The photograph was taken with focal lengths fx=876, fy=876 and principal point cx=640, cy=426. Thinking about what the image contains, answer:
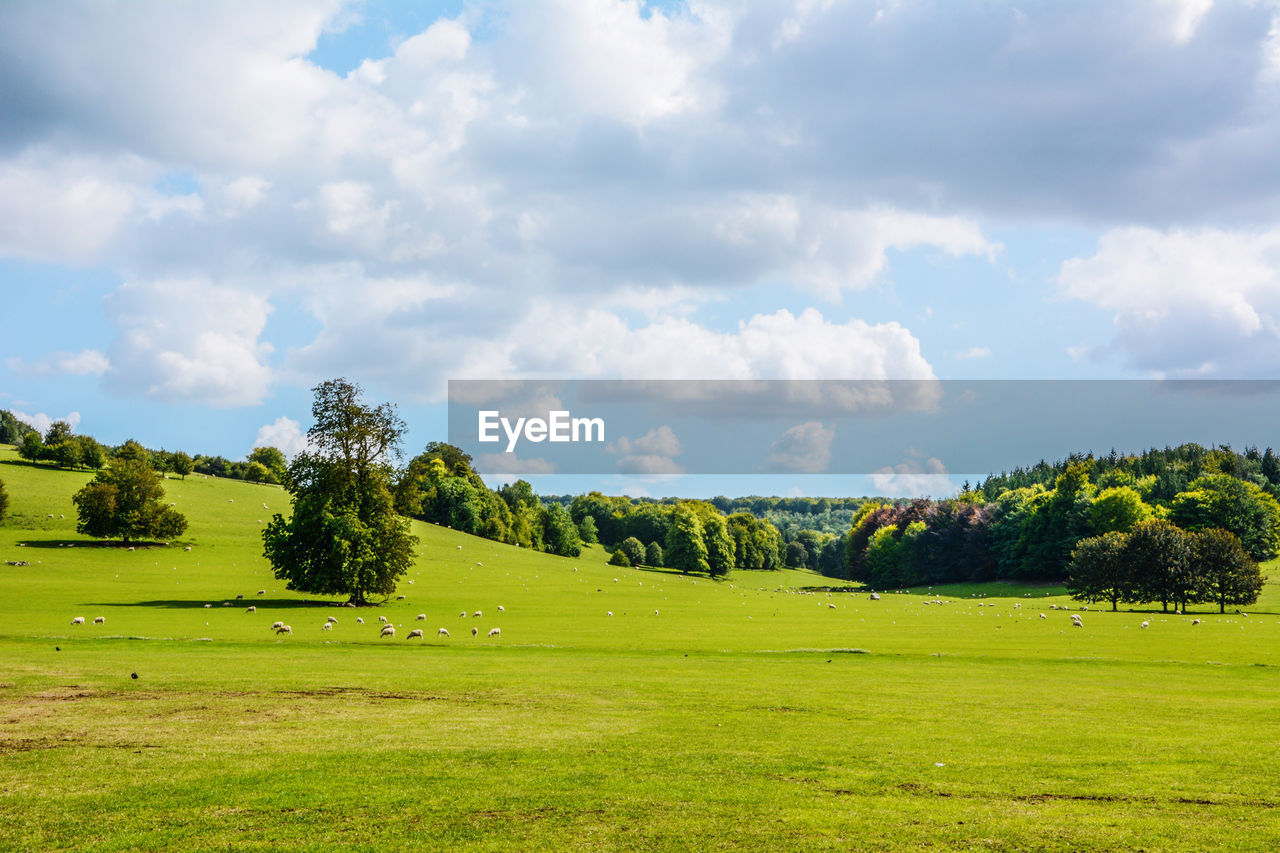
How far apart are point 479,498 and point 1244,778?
147 m

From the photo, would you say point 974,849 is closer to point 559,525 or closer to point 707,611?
point 707,611

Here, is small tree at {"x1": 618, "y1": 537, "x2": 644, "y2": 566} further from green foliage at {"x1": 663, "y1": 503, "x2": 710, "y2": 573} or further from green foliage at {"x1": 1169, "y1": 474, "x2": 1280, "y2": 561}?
green foliage at {"x1": 1169, "y1": 474, "x2": 1280, "y2": 561}

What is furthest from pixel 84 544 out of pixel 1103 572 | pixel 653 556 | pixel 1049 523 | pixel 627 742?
pixel 1049 523

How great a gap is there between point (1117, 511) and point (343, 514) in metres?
115

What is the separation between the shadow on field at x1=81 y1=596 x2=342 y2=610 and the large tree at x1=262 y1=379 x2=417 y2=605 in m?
1.84

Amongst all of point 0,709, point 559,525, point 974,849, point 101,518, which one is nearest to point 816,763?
point 974,849

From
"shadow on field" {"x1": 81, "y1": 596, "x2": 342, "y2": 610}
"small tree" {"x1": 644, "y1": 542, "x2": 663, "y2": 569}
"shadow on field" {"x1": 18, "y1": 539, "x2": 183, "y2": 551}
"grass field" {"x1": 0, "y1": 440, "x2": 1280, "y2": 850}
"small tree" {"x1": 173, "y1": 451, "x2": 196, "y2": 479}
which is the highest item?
"small tree" {"x1": 173, "y1": 451, "x2": 196, "y2": 479}

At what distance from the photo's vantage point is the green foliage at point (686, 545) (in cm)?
16962

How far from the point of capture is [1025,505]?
15000 cm

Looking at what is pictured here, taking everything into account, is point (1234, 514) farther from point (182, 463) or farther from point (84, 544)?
point (182, 463)

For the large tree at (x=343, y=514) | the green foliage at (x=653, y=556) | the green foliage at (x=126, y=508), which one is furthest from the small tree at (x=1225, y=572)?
the green foliage at (x=126, y=508)

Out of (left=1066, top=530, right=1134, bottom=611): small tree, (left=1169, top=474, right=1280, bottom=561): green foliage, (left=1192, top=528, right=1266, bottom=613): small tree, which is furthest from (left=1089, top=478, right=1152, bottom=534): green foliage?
(left=1192, top=528, right=1266, bottom=613): small tree

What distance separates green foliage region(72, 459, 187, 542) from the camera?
9650 centimetres

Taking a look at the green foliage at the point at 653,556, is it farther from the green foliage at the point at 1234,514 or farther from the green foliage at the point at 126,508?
the green foliage at the point at 126,508
